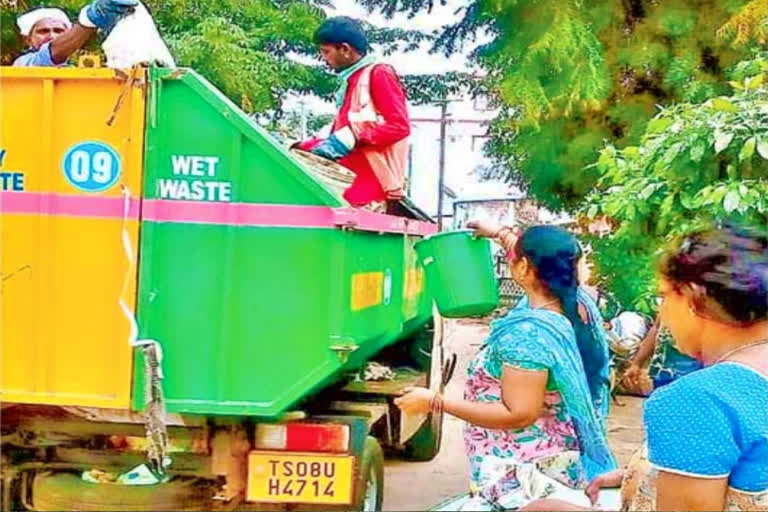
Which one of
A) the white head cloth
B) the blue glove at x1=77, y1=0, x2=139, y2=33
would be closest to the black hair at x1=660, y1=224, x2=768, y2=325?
the blue glove at x1=77, y1=0, x2=139, y2=33

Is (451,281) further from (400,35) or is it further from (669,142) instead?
(400,35)

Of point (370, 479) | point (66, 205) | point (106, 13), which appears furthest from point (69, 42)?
point (370, 479)

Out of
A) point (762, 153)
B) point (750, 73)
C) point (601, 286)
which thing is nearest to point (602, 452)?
point (762, 153)

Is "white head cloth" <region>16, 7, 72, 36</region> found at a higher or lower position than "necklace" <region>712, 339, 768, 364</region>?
higher

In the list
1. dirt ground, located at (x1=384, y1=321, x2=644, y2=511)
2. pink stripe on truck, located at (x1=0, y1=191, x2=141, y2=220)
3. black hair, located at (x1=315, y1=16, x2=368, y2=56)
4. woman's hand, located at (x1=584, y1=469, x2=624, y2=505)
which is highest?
black hair, located at (x1=315, y1=16, x2=368, y2=56)

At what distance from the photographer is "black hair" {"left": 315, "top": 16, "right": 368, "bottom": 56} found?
14.4ft

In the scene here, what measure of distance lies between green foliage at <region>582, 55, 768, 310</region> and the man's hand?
1.43 m

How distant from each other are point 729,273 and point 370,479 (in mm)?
2555

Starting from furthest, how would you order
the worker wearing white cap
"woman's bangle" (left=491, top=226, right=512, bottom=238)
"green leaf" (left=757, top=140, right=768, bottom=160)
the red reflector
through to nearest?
"green leaf" (left=757, top=140, right=768, bottom=160), the worker wearing white cap, the red reflector, "woman's bangle" (left=491, top=226, right=512, bottom=238)

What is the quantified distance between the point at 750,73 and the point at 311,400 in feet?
12.0

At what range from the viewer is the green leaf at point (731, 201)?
4.46 metres

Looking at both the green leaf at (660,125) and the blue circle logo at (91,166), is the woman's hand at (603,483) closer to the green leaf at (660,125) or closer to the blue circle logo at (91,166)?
the blue circle logo at (91,166)

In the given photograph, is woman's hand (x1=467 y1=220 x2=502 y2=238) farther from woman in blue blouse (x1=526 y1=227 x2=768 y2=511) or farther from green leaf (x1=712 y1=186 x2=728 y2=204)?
woman in blue blouse (x1=526 y1=227 x2=768 y2=511)

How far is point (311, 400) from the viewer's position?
3996mm
